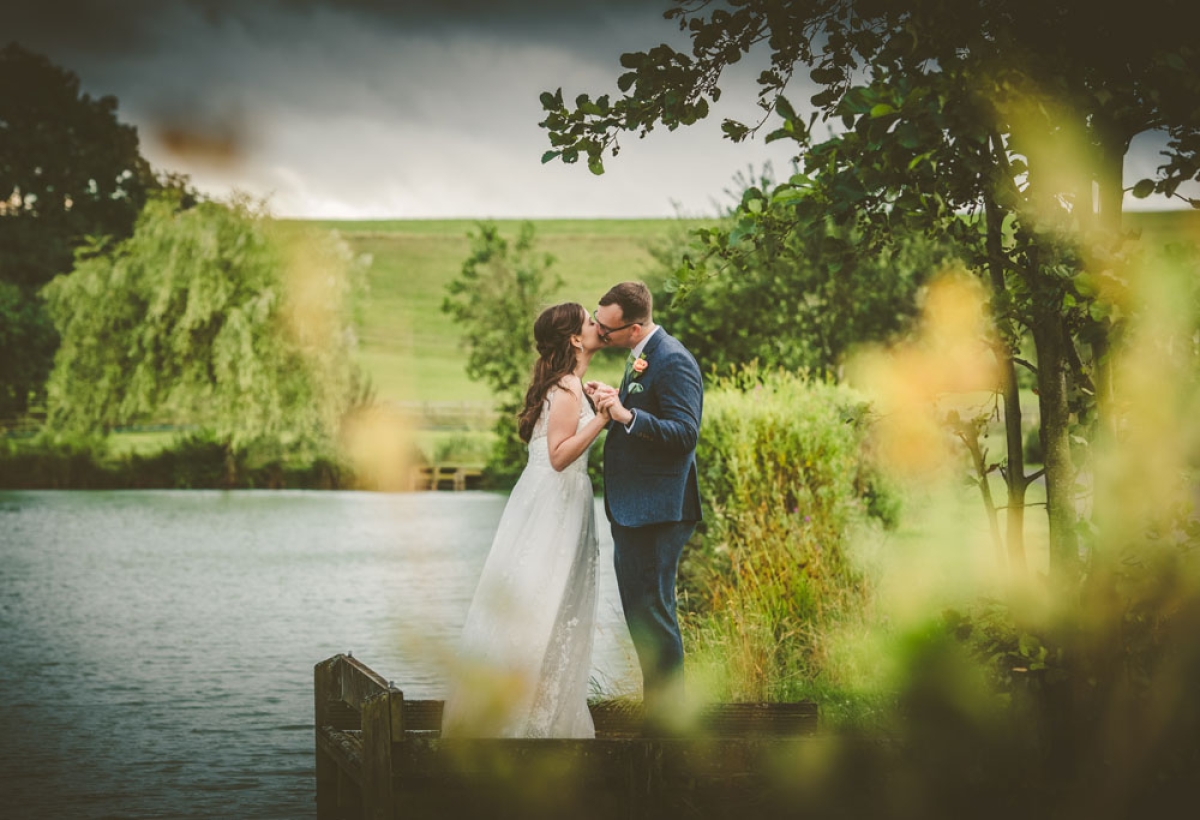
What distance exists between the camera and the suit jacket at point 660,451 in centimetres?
592

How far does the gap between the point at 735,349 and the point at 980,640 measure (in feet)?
89.7

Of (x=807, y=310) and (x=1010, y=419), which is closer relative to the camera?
(x=1010, y=419)

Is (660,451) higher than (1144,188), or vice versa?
(1144,188)

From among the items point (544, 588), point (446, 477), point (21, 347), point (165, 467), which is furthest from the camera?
point (21, 347)

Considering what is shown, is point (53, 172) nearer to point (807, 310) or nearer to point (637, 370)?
point (807, 310)

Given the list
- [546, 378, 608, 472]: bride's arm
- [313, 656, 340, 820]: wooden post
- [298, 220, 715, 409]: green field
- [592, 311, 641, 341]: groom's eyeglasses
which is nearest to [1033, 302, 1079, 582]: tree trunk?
[592, 311, 641, 341]: groom's eyeglasses

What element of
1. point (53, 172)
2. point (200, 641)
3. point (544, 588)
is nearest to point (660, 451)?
point (544, 588)

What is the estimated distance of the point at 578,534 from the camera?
6.32m

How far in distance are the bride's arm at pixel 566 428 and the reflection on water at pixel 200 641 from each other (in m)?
2.67

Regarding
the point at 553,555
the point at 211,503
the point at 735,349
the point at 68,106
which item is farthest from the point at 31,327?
the point at 553,555

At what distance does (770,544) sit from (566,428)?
5.05 meters

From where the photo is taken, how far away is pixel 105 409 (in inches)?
1614

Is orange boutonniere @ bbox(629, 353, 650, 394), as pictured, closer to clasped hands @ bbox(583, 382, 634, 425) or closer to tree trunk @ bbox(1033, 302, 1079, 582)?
clasped hands @ bbox(583, 382, 634, 425)

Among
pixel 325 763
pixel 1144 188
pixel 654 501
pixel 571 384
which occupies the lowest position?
pixel 325 763
